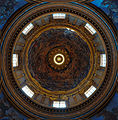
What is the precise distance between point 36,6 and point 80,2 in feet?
15.0

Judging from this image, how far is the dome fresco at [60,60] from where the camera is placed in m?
14.6

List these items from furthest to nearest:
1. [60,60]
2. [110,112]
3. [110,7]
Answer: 1. [60,60]
2. [110,112]
3. [110,7]

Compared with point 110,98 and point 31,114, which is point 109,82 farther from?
point 31,114

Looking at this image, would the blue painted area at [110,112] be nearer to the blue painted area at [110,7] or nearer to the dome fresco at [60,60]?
the dome fresco at [60,60]

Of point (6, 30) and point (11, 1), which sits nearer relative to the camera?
point (11, 1)

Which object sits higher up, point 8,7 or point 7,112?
point 8,7

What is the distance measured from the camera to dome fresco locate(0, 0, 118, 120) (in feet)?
47.8

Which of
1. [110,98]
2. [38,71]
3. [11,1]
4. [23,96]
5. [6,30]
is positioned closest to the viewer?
[11,1]

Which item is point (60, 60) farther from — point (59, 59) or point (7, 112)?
point (7, 112)

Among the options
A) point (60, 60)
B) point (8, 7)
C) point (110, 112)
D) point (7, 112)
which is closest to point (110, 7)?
point (8, 7)

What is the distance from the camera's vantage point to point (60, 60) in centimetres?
2414

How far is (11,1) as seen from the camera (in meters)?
13.3

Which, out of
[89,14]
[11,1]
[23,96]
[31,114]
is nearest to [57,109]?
[31,114]

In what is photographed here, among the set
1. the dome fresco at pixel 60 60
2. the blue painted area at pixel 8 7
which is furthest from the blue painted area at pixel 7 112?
→ the blue painted area at pixel 8 7
